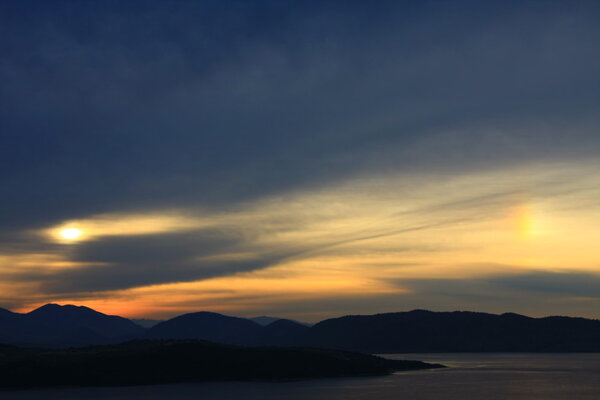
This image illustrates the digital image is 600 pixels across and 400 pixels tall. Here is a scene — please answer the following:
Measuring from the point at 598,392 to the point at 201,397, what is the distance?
129m

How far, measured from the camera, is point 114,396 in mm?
193500

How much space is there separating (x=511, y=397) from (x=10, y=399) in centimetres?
15477

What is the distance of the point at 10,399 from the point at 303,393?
91.5m

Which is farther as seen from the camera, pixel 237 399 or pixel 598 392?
pixel 598 392

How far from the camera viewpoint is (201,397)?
185 meters

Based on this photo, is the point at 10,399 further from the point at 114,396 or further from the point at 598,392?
the point at 598,392

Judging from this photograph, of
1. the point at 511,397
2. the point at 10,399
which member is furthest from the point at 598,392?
the point at 10,399

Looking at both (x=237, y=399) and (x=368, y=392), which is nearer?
(x=237, y=399)

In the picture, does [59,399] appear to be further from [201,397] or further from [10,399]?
[201,397]

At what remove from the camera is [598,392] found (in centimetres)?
19988

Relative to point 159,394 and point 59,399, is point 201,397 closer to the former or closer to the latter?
point 159,394

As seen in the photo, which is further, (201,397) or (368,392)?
(368,392)

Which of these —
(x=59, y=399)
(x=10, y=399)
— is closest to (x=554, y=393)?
(x=59, y=399)

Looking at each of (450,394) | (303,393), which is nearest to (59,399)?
(303,393)
